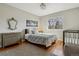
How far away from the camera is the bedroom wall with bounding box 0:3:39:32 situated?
108 cm

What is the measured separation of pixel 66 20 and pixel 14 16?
807mm

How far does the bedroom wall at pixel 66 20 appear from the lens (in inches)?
43.7

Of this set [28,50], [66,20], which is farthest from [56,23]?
[28,50]

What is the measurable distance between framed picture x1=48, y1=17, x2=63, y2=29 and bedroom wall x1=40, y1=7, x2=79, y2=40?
5 centimetres

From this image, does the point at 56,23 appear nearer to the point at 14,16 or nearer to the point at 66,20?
the point at 66,20

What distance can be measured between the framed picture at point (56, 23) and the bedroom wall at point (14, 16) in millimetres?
233

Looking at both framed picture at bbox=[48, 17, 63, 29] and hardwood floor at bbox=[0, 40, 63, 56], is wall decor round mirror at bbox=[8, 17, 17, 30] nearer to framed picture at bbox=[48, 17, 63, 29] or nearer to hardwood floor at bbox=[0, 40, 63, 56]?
hardwood floor at bbox=[0, 40, 63, 56]

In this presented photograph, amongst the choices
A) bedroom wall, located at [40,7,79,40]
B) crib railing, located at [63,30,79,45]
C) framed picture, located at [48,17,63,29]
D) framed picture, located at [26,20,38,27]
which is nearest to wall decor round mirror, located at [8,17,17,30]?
framed picture, located at [26,20,38,27]

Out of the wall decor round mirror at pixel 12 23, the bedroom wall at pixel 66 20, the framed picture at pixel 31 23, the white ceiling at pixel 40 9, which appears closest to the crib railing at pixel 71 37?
the bedroom wall at pixel 66 20

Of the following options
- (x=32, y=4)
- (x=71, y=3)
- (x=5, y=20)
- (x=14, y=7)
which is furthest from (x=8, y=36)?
(x=71, y=3)

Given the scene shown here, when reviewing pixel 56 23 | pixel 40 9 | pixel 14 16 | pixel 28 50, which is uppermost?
pixel 40 9

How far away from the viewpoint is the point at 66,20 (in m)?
1.16

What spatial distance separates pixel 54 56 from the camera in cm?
115

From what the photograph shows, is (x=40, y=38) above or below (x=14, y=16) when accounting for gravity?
below
